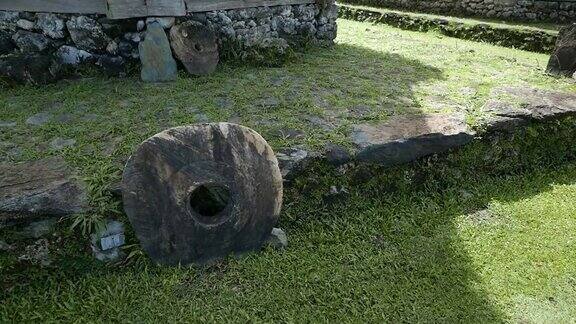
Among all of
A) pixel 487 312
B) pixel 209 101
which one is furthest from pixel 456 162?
pixel 209 101

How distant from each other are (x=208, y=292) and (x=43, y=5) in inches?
146

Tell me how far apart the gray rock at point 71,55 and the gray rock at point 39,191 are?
210 cm

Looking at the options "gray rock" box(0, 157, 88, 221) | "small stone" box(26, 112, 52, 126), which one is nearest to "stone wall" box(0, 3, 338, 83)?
"small stone" box(26, 112, 52, 126)

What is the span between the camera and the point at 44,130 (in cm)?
342

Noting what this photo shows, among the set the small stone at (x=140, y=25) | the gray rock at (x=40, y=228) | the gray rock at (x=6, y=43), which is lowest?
the gray rock at (x=40, y=228)

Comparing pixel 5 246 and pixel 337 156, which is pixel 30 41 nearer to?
pixel 5 246

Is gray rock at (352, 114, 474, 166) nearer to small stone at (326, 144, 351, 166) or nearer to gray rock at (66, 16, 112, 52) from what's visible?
small stone at (326, 144, 351, 166)

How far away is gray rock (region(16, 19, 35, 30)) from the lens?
4.55 meters

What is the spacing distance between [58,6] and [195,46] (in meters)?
1.45

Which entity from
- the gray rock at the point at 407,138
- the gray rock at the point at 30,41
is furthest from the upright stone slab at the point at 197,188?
the gray rock at the point at 30,41

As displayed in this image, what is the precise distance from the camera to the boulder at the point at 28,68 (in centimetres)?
435

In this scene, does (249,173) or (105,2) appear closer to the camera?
(249,173)

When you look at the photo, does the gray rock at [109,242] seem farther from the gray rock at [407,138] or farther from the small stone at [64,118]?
the gray rock at [407,138]

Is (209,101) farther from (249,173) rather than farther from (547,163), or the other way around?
(547,163)
